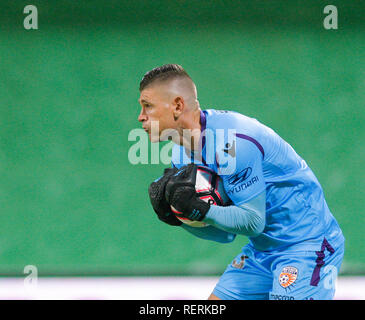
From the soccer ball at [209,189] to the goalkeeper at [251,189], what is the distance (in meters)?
0.04

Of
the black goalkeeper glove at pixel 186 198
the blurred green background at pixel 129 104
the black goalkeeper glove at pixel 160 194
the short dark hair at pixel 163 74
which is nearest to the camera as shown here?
the black goalkeeper glove at pixel 186 198

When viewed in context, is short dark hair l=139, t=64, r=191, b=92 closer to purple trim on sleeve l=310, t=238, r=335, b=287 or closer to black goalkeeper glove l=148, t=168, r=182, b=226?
black goalkeeper glove l=148, t=168, r=182, b=226

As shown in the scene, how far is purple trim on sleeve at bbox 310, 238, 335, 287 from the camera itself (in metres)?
2.39

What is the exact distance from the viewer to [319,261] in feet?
8.02

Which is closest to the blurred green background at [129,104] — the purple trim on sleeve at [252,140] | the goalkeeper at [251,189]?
the goalkeeper at [251,189]

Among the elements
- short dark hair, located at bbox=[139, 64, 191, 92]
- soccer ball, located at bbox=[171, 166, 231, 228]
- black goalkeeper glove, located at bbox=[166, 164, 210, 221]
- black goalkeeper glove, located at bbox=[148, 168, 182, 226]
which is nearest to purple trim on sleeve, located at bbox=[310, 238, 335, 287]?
soccer ball, located at bbox=[171, 166, 231, 228]

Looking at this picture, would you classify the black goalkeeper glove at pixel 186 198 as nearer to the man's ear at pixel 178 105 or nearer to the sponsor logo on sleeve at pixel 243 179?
the sponsor logo on sleeve at pixel 243 179

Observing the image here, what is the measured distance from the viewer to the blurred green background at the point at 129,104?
5.27 metres

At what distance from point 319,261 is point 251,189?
50 cm

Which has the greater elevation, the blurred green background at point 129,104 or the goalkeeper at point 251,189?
the blurred green background at point 129,104

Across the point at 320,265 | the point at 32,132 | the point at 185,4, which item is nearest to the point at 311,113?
the point at 185,4

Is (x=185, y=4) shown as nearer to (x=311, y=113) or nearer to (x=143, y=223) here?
(x=311, y=113)

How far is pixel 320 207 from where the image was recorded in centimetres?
253
